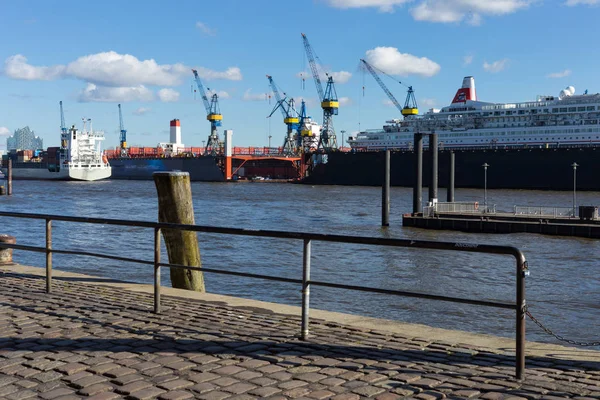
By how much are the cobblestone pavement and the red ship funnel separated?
9671cm

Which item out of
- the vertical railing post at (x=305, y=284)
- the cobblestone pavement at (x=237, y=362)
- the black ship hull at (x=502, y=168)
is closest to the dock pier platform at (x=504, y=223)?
the cobblestone pavement at (x=237, y=362)

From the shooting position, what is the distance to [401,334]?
5.93 m

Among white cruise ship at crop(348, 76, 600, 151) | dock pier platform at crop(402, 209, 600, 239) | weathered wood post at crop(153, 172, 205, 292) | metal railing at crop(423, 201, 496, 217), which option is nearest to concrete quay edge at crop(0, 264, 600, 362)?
weathered wood post at crop(153, 172, 205, 292)

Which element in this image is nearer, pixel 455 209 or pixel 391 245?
pixel 391 245

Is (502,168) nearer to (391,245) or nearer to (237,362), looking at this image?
(391,245)

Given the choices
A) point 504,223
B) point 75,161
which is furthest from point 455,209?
point 75,161

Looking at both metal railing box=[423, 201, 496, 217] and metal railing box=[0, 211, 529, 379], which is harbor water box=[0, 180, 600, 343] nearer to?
metal railing box=[423, 201, 496, 217]

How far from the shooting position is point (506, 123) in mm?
86812

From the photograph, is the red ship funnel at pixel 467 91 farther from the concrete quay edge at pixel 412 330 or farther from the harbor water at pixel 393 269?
the concrete quay edge at pixel 412 330

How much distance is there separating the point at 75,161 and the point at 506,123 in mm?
64790

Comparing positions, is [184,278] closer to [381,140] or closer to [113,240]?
[113,240]

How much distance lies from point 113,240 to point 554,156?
54967mm

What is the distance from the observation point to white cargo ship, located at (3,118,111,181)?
351 ft

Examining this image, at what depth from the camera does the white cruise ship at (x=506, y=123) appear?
82.1m
